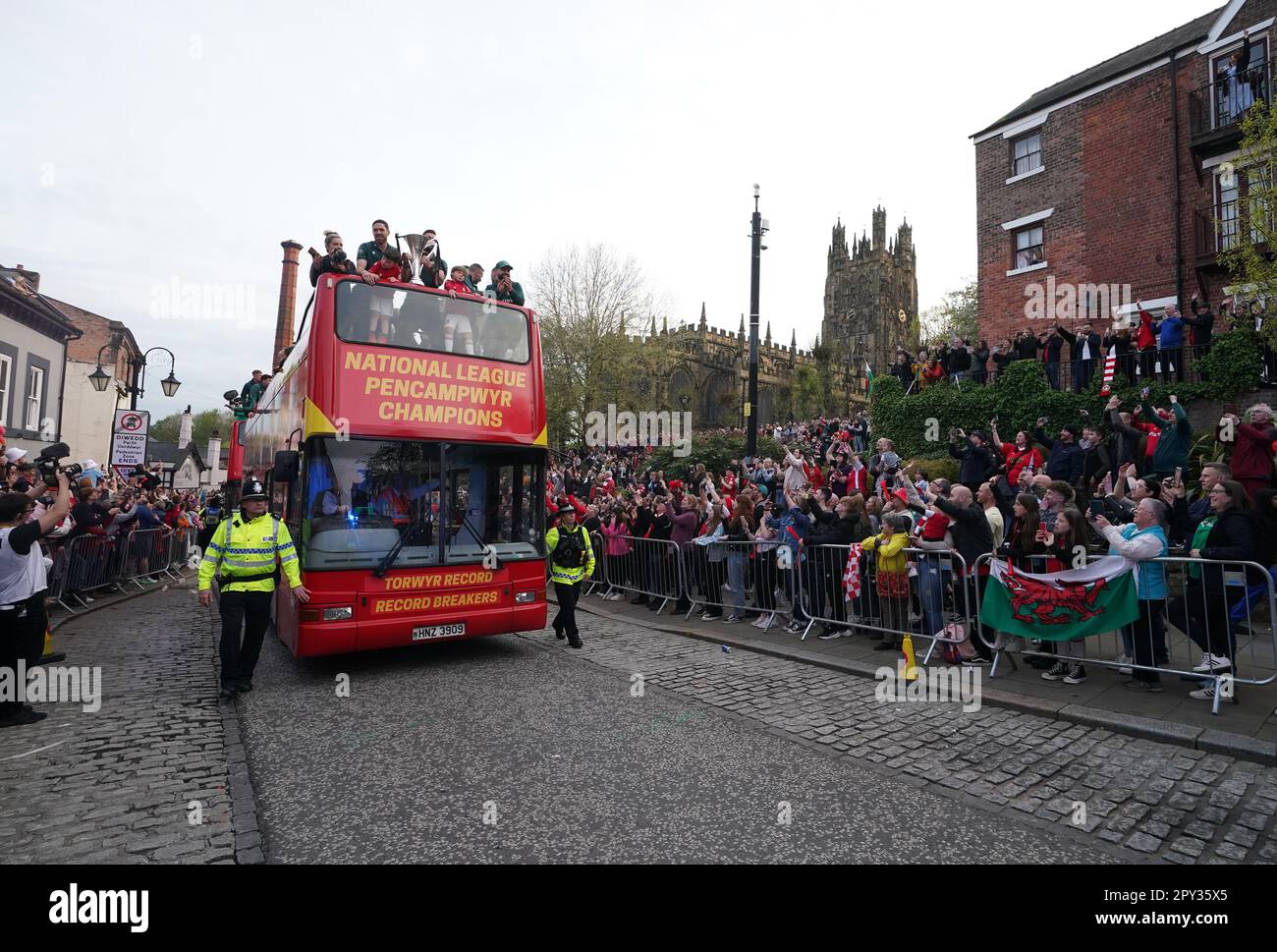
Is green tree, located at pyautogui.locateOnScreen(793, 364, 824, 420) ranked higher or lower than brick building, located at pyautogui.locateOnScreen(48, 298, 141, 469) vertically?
higher

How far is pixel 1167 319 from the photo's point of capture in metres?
13.7

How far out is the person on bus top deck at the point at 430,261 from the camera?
8359 millimetres

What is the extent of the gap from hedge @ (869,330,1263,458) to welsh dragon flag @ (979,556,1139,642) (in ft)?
26.0

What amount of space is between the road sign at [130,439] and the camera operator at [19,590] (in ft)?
40.2

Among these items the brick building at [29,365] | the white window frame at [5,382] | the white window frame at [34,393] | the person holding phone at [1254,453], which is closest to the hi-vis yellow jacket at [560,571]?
the person holding phone at [1254,453]

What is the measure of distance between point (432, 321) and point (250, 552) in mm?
3040

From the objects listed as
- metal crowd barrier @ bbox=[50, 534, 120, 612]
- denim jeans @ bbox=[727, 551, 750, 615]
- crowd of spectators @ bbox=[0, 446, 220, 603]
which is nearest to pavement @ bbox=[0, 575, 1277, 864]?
denim jeans @ bbox=[727, 551, 750, 615]

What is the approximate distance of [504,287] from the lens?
880 cm

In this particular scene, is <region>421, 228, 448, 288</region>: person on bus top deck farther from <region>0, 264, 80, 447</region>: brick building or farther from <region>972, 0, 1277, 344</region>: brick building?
<region>0, 264, 80, 447</region>: brick building

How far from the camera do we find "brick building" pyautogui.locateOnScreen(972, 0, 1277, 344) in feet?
55.0

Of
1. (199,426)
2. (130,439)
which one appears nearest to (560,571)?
(130,439)

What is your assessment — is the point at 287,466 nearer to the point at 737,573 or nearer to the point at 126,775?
the point at 126,775

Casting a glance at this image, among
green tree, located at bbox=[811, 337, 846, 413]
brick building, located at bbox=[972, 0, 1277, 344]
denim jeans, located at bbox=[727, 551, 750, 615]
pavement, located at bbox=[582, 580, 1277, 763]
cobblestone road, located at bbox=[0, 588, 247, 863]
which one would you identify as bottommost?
cobblestone road, located at bbox=[0, 588, 247, 863]
